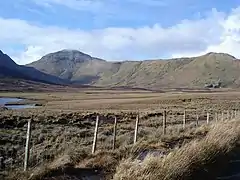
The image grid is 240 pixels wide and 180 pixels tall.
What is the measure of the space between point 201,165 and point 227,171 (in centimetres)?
171

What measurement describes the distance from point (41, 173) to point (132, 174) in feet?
6.99

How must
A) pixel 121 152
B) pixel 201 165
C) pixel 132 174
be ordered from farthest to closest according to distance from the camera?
pixel 121 152
pixel 201 165
pixel 132 174

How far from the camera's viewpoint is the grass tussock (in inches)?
332

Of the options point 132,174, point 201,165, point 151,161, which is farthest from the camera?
point 201,165

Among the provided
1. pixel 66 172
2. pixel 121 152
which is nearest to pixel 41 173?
pixel 66 172

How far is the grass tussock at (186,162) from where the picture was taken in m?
8.43

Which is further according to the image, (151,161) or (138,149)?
(138,149)

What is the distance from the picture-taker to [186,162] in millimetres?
9812

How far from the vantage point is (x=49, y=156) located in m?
13.2

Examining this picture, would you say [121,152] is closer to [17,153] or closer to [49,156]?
[49,156]

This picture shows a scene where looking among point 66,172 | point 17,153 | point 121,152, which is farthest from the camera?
point 17,153

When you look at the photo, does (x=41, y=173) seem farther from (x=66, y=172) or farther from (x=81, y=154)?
(x=81, y=154)

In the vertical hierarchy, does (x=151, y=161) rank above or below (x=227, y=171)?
above

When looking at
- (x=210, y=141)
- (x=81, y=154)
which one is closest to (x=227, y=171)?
(x=210, y=141)
